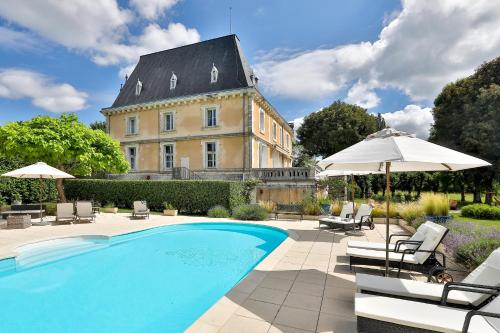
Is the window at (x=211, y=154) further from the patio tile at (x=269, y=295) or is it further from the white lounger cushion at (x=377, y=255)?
the patio tile at (x=269, y=295)

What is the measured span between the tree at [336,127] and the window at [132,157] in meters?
22.1

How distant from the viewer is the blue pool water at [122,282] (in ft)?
13.9

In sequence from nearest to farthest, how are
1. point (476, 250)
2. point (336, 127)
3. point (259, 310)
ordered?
point (259, 310) < point (476, 250) < point (336, 127)

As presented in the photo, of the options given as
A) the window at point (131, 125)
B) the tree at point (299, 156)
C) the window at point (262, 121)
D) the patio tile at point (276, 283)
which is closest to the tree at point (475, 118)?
the window at point (262, 121)

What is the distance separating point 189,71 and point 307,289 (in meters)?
22.7

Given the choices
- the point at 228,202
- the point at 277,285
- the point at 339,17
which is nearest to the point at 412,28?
the point at 339,17

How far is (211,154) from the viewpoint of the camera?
21.7 m

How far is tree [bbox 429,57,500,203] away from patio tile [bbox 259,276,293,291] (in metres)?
23.2

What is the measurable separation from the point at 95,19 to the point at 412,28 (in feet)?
38.5

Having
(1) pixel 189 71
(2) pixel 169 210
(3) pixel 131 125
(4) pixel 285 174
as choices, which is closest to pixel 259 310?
(2) pixel 169 210

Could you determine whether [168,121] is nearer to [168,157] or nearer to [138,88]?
[168,157]

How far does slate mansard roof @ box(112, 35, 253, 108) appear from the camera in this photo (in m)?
21.5

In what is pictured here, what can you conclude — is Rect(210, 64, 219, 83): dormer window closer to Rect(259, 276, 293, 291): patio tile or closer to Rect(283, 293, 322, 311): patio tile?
Rect(259, 276, 293, 291): patio tile

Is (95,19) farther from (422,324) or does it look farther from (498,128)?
(498,128)
